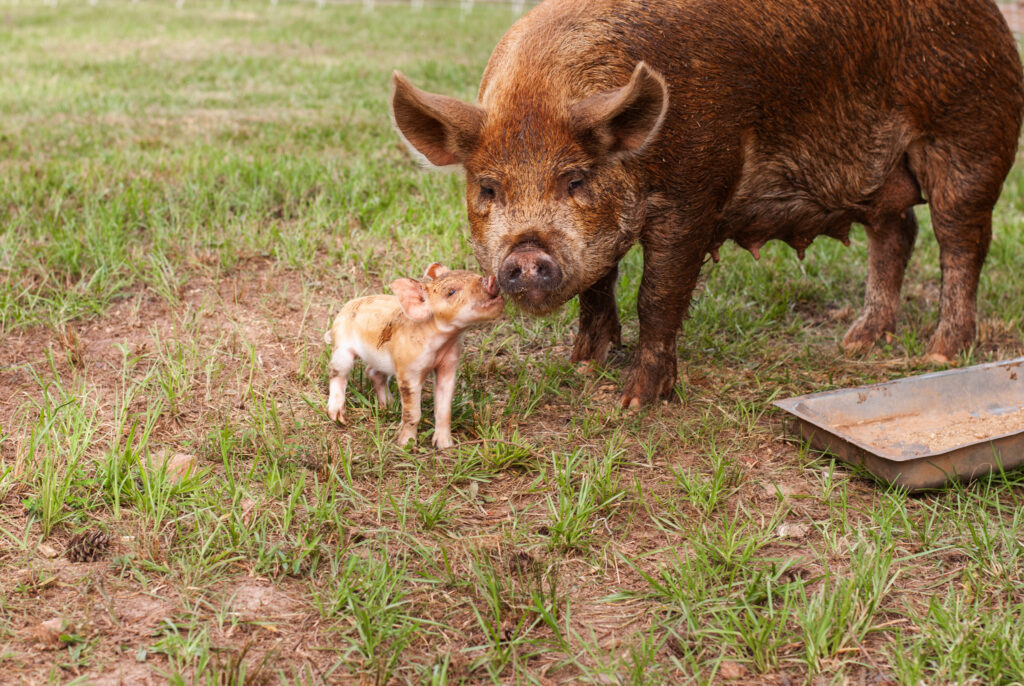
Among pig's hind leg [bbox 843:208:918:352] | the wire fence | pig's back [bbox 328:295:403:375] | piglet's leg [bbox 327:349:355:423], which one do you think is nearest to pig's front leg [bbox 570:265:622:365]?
pig's back [bbox 328:295:403:375]

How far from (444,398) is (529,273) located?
56 centimetres

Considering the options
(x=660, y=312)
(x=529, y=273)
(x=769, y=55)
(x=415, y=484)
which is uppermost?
(x=769, y=55)

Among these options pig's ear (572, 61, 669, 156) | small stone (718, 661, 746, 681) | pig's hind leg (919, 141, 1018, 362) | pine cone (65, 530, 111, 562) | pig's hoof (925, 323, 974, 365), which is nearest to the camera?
small stone (718, 661, 746, 681)

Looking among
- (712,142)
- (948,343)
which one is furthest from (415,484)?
(948,343)

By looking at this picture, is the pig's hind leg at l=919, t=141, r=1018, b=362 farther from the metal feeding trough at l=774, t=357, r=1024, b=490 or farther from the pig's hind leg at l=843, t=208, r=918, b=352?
the metal feeding trough at l=774, t=357, r=1024, b=490

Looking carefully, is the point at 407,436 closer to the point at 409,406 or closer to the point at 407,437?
the point at 407,437

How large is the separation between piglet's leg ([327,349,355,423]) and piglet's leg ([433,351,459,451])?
0.33m

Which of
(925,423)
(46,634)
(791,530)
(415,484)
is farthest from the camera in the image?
(925,423)

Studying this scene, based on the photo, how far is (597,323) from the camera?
405 centimetres

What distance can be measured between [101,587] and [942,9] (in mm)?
3739

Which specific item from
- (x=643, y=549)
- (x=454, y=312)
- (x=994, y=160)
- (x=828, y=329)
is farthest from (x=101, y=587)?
(x=994, y=160)

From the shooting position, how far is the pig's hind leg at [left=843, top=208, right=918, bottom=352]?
4.55 metres

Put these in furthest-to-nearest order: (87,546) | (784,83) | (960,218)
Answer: (960,218)
(784,83)
(87,546)

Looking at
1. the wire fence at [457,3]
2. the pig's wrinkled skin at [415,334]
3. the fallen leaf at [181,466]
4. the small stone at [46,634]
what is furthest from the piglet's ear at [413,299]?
the wire fence at [457,3]
